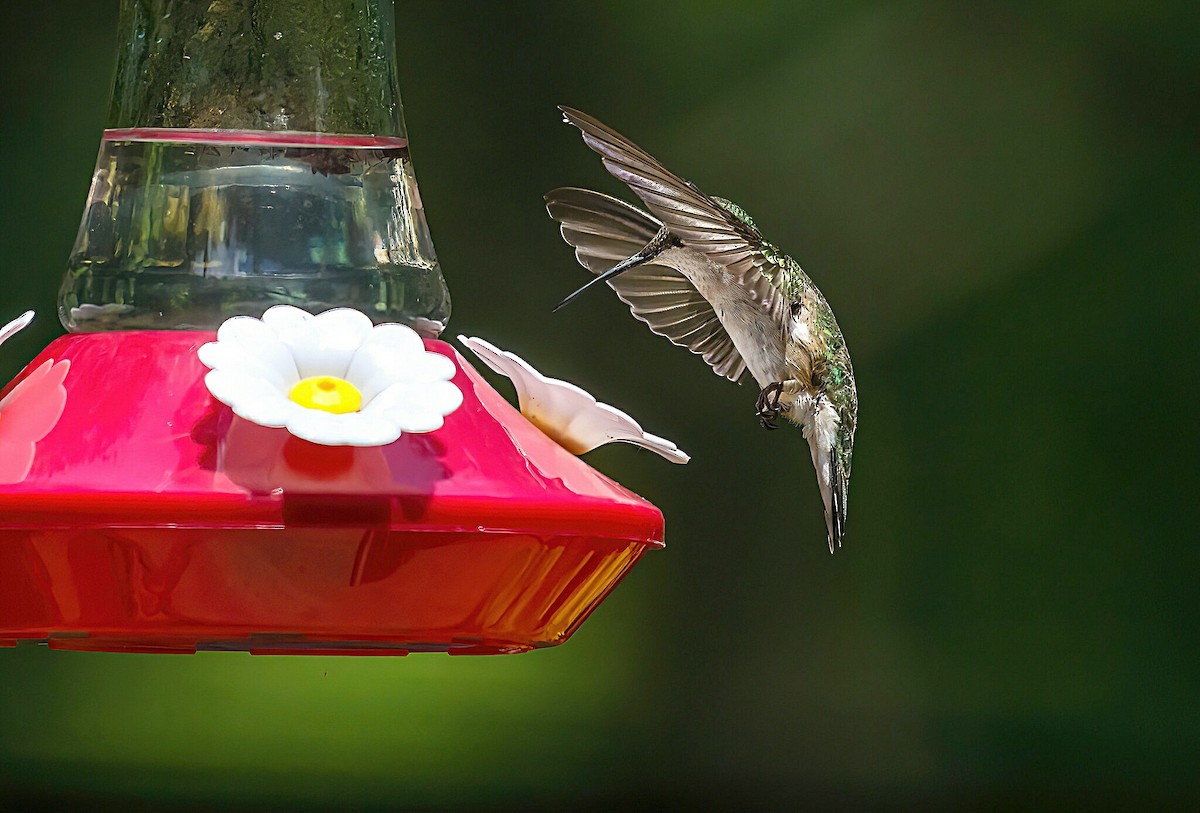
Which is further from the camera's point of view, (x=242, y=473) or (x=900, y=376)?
(x=900, y=376)

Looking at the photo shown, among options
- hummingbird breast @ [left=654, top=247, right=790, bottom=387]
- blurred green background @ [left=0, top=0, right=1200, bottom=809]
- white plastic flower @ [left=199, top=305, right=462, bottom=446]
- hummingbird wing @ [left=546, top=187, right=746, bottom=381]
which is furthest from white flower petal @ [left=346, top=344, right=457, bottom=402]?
blurred green background @ [left=0, top=0, right=1200, bottom=809]

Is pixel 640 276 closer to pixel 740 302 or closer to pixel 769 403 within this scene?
pixel 740 302

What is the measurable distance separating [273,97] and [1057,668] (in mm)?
4206

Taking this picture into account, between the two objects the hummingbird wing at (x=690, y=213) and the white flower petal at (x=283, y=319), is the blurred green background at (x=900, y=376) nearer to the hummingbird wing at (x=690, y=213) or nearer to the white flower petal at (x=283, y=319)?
the hummingbird wing at (x=690, y=213)

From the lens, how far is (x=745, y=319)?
2811 mm

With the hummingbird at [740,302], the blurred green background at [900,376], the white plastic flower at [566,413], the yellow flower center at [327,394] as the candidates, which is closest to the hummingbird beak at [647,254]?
the hummingbird at [740,302]

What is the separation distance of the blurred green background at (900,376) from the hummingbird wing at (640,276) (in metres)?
2.16

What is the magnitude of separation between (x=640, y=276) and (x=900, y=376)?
2.67 metres

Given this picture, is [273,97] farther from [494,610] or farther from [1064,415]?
[1064,415]

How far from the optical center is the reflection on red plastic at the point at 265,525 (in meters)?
1.29

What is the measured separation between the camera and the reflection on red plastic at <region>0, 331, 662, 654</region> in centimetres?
129

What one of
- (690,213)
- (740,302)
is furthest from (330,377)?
(740,302)

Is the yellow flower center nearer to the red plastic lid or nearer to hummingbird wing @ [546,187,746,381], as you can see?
the red plastic lid

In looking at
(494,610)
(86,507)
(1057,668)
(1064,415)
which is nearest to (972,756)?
(1057,668)
